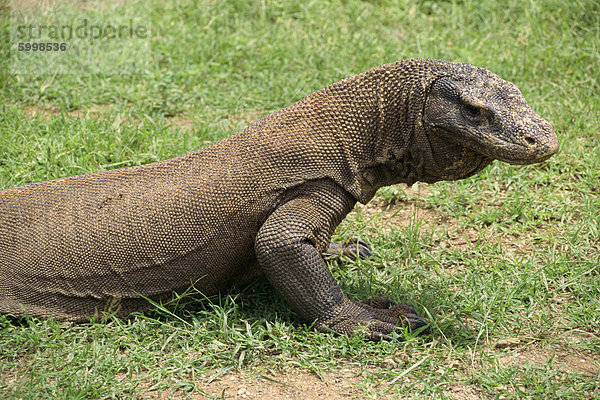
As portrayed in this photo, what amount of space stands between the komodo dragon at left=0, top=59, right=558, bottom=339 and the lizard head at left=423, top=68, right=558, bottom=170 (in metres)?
0.01

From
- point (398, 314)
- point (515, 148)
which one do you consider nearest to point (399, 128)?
point (515, 148)

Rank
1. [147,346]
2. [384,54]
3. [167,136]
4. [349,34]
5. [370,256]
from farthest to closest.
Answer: [349,34] < [384,54] < [167,136] < [370,256] < [147,346]

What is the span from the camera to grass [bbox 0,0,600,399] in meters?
4.33

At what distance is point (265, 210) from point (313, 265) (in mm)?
472

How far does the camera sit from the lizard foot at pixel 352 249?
5555 millimetres

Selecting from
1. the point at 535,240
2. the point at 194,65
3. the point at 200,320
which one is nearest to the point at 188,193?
the point at 200,320

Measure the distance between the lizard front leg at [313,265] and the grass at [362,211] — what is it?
132mm

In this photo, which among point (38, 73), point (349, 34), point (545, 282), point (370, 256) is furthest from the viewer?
point (349, 34)

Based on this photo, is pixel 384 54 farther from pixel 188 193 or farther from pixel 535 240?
pixel 188 193

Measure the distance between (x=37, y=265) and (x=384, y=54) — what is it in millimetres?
4967

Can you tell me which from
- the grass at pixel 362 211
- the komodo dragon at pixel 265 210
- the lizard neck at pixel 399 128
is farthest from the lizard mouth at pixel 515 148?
the grass at pixel 362 211

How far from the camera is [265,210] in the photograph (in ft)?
15.1

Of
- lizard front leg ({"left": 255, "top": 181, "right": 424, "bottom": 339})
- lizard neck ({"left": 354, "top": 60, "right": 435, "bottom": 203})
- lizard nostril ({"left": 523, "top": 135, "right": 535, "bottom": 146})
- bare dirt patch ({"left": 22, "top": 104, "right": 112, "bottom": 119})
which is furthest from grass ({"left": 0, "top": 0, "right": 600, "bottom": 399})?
lizard nostril ({"left": 523, "top": 135, "right": 535, "bottom": 146})

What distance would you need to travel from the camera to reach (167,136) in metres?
6.78
